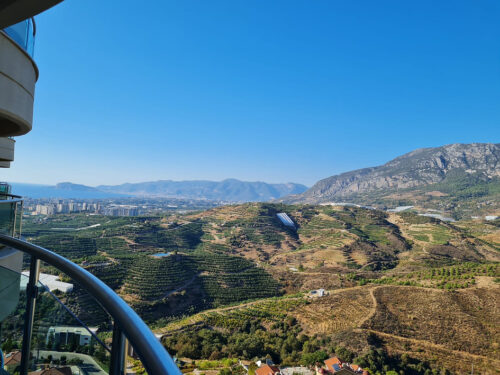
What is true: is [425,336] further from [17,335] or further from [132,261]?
[132,261]

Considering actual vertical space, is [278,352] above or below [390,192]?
below

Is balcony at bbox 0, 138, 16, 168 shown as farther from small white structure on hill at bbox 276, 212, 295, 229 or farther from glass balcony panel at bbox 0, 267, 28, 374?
small white structure on hill at bbox 276, 212, 295, 229

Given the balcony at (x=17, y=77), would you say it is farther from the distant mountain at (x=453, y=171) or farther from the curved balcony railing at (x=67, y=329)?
the distant mountain at (x=453, y=171)

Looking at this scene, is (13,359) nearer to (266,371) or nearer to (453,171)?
(266,371)

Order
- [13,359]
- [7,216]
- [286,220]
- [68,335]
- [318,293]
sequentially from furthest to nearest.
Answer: [286,220] < [318,293] < [7,216] < [13,359] < [68,335]

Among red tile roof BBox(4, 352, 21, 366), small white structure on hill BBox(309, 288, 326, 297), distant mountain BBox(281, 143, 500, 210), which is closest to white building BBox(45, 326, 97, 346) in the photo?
red tile roof BBox(4, 352, 21, 366)

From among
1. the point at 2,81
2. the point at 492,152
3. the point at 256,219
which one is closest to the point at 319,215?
the point at 256,219

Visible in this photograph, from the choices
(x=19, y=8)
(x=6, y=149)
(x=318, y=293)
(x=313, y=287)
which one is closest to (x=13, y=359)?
(x=19, y=8)
